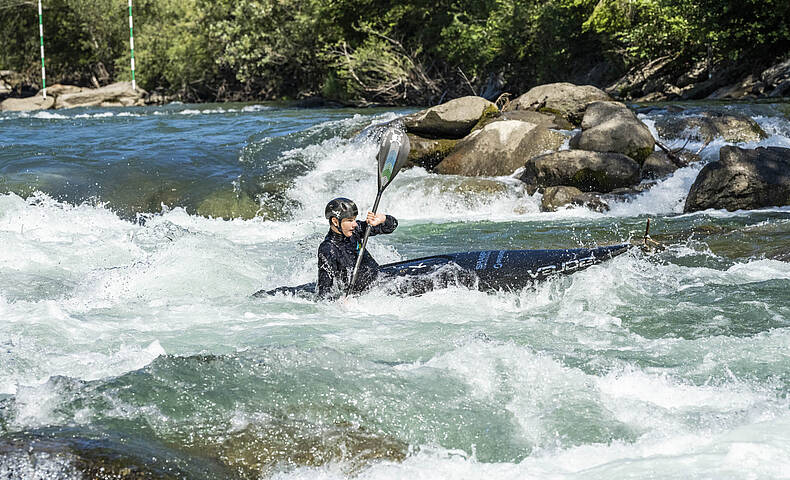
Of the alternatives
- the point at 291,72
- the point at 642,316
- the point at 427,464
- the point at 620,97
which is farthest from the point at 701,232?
the point at 291,72

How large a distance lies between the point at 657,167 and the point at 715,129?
1496 millimetres

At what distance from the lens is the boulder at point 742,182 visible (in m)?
8.70

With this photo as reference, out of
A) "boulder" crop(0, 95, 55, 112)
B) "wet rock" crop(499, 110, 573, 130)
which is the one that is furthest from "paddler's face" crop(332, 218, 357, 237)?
"boulder" crop(0, 95, 55, 112)

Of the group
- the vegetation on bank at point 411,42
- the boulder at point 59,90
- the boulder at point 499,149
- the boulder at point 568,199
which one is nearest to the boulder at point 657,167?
the boulder at point 568,199

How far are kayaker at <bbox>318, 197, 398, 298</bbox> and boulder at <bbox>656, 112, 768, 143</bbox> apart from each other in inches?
281

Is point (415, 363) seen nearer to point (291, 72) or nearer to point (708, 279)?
point (708, 279)

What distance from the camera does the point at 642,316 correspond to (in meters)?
4.95

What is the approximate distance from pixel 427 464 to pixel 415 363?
3.42 feet

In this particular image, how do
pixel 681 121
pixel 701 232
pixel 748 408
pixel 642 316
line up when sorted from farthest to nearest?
pixel 681 121, pixel 701 232, pixel 642 316, pixel 748 408

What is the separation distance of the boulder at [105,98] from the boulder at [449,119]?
19.5 metres

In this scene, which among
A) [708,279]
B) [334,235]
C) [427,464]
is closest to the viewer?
[427,464]

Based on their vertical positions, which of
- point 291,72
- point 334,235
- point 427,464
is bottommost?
point 427,464

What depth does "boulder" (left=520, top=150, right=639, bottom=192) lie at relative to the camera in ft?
31.5

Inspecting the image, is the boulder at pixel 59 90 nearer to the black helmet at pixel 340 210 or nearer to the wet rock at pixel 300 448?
the black helmet at pixel 340 210
